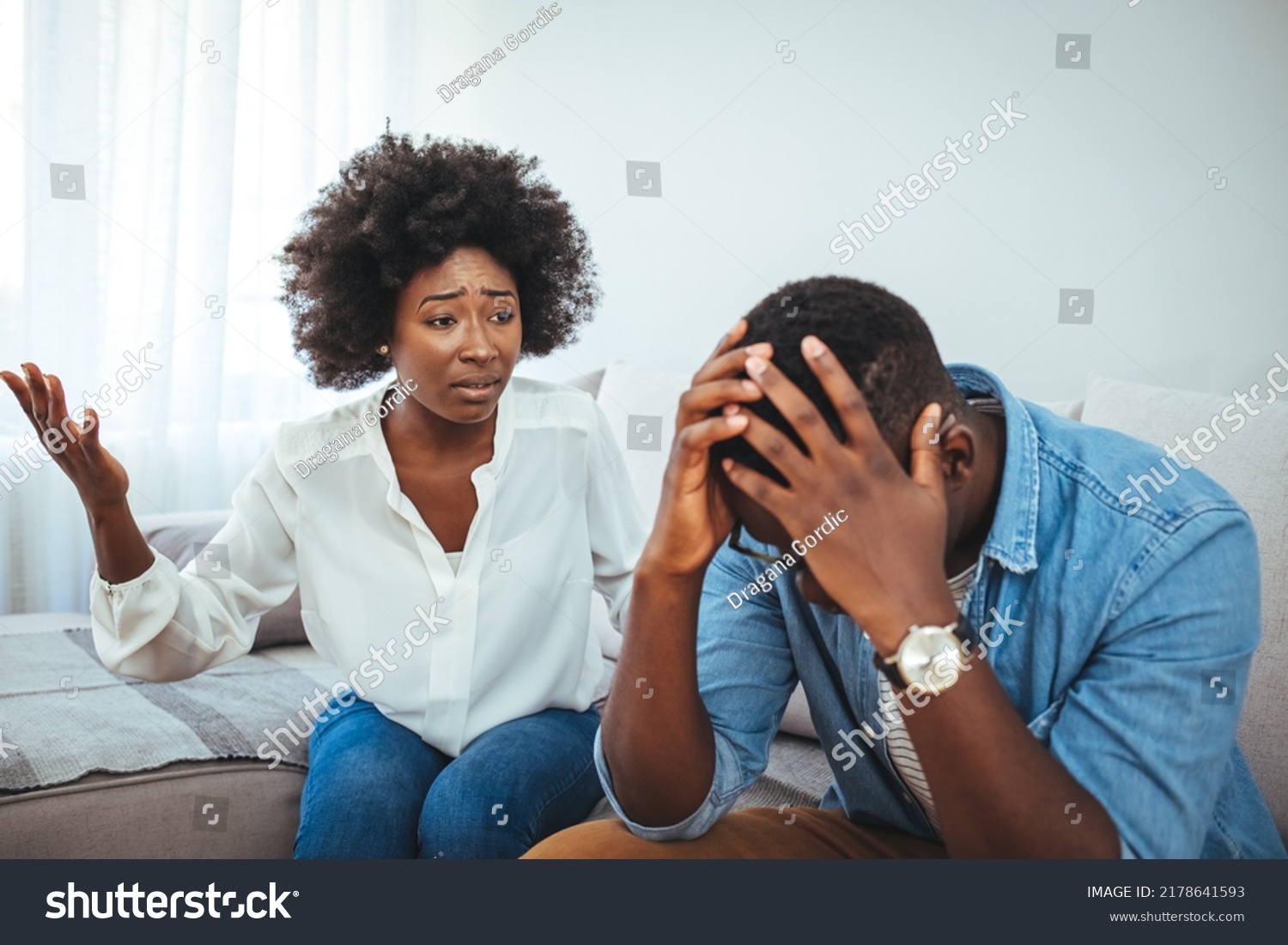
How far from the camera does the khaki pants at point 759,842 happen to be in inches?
40.8

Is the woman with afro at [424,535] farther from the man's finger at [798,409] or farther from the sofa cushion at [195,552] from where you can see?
the man's finger at [798,409]

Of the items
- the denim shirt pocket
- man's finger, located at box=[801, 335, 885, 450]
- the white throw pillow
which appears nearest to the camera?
man's finger, located at box=[801, 335, 885, 450]

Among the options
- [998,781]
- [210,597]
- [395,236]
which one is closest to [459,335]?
[395,236]

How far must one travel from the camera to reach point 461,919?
989 millimetres

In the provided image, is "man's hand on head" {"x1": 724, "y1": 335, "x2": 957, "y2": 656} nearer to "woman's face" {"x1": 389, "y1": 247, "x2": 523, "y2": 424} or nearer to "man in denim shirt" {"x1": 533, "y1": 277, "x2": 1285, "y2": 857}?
"man in denim shirt" {"x1": 533, "y1": 277, "x2": 1285, "y2": 857}

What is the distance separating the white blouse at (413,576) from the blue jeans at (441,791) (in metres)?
0.06

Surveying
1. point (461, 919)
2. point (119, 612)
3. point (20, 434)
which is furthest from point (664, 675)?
point (20, 434)

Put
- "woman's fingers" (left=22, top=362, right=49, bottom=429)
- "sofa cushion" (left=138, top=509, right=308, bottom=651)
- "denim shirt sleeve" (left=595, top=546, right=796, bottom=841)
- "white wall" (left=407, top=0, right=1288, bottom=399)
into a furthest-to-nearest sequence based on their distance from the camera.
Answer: "sofa cushion" (left=138, top=509, right=308, bottom=651) → "white wall" (left=407, top=0, right=1288, bottom=399) → "woman's fingers" (left=22, top=362, right=49, bottom=429) → "denim shirt sleeve" (left=595, top=546, right=796, bottom=841)

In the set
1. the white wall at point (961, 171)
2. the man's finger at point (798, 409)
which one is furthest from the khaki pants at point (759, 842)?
the white wall at point (961, 171)

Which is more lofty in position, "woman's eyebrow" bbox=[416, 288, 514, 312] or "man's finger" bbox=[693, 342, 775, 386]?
"woman's eyebrow" bbox=[416, 288, 514, 312]

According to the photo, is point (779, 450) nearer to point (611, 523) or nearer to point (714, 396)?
point (714, 396)

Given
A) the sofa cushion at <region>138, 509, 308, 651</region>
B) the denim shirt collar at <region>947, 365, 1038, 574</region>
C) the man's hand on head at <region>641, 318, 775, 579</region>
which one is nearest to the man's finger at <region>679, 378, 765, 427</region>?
the man's hand on head at <region>641, 318, 775, 579</region>

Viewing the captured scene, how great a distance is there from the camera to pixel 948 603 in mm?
860

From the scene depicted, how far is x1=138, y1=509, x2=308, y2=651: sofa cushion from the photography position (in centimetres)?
222
